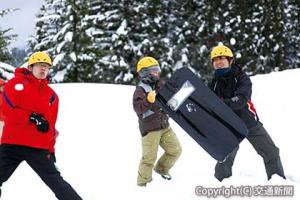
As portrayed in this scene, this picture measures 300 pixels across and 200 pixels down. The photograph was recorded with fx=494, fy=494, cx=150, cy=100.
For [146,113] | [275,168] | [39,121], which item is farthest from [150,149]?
[39,121]

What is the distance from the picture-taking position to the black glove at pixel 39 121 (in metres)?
5.22

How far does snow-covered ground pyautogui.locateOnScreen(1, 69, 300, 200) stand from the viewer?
621cm

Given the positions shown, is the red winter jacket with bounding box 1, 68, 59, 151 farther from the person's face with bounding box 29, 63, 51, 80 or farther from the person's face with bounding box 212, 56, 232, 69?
the person's face with bounding box 212, 56, 232, 69

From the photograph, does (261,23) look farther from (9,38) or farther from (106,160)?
(106,160)

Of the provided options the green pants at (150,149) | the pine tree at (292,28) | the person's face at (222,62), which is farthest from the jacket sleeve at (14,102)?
the pine tree at (292,28)

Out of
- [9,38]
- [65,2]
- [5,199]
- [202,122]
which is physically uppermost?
[65,2]

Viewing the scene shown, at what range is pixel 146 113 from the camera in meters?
6.39

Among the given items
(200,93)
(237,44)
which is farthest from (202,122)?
(237,44)

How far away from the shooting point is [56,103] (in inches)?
216

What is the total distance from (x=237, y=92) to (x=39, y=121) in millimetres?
2445

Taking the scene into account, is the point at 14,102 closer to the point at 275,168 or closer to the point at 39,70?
the point at 39,70

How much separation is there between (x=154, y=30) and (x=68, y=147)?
20722 mm

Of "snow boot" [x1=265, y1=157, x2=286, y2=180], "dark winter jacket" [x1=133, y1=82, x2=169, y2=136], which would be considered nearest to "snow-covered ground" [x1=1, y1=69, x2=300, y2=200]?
"snow boot" [x1=265, y1=157, x2=286, y2=180]

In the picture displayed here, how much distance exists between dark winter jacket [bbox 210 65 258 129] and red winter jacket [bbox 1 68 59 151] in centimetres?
232
